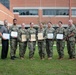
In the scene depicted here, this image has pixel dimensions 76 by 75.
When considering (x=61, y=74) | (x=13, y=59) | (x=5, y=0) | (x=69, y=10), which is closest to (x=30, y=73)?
(x=61, y=74)

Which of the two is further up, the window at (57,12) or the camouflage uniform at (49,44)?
the window at (57,12)

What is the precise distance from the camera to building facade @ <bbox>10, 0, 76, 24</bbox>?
200 ft

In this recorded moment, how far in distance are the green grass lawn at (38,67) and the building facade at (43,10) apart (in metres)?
47.9

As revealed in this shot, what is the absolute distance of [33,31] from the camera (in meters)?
14.0

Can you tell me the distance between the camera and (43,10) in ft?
202

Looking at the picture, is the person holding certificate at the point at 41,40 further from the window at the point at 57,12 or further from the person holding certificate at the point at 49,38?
the window at the point at 57,12

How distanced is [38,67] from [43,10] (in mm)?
50361

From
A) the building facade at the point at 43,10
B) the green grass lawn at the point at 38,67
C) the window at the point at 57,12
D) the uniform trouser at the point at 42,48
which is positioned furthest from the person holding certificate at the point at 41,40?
the window at the point at 57,12

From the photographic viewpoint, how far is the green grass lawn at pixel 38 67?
1107cm

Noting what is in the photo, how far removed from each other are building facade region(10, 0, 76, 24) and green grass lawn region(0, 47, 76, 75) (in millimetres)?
47862

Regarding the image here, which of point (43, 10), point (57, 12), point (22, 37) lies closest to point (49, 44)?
point (22, 37)

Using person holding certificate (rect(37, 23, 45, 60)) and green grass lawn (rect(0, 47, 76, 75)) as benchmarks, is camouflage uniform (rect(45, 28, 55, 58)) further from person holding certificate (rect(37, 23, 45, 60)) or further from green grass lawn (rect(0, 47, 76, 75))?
green grass lawn (rect(0, 47, 76, 75))

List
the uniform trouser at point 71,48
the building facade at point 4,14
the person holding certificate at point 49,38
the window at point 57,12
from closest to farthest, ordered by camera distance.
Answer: the uniform trouser at point 71,48, the person holding certificate at point 49,38, the building facade at point 4,14, the window at point 57,12

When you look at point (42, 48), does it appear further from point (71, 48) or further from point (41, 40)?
point (71, 48)
